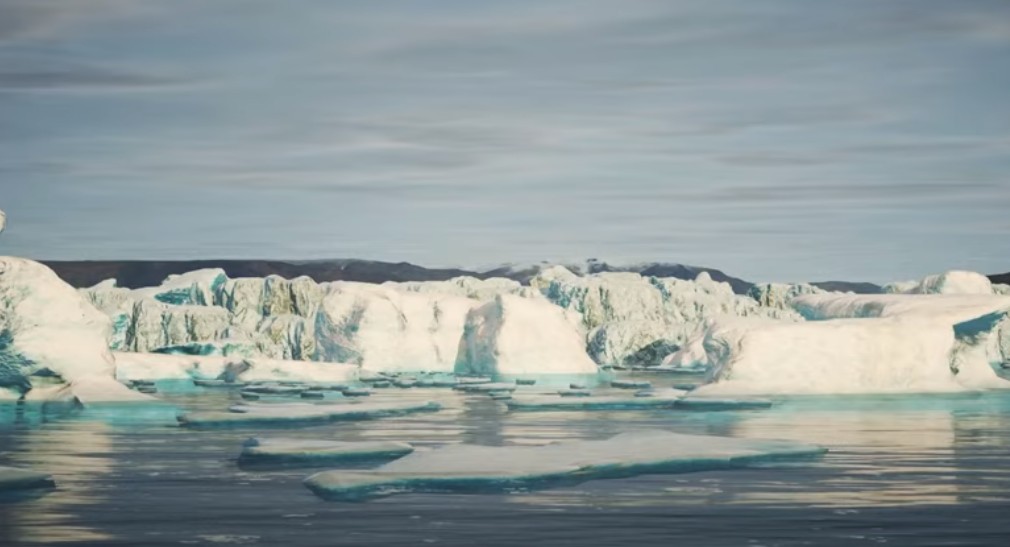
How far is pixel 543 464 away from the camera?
1473 centimetres

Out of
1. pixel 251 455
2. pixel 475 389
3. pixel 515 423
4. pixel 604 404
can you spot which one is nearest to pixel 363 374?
pixel 475 389

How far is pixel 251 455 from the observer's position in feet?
55.9

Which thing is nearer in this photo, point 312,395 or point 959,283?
point 312,395

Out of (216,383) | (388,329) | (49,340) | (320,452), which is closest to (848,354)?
(49,340)

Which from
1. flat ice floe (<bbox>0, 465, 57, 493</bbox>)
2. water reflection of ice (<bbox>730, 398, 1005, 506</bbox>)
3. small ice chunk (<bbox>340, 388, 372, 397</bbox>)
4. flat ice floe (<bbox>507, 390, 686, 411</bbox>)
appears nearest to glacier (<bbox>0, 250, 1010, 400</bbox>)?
flat ice floe (<bbox>507, 390, 686, 411</bbox>)

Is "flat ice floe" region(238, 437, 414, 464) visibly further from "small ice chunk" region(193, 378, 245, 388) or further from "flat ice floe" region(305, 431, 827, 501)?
"small ice chunk" region(193, 378, 245, 388)

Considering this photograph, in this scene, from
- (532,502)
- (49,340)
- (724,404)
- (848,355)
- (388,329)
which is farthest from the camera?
(388,329)

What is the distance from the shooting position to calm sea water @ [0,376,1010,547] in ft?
35.9

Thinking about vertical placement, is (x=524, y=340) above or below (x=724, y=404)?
above

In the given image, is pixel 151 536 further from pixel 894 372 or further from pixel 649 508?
pixel 894 372

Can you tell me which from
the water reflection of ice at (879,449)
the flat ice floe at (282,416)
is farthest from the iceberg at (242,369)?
the water reflection of ice at (879,449)

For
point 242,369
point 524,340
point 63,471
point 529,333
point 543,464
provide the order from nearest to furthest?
1. point 543,464
2. point 63,471
3. point 242,369
4. point 524,340
5. point 529,333

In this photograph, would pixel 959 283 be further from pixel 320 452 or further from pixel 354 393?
pixel 320 452

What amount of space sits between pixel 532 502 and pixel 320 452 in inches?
174
